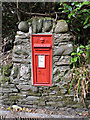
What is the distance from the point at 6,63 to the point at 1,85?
0.51 meters

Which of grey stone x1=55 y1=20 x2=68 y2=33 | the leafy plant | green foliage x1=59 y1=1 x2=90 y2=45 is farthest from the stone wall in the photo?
green foliage x1=59 y1=1 x2=90 y2=45

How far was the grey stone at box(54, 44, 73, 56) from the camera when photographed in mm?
2230

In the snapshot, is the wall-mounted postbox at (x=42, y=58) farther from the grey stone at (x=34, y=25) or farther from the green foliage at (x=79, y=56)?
the green foliage at (x=79, y=56)

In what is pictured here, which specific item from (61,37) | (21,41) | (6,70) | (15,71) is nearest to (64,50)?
(61,37)

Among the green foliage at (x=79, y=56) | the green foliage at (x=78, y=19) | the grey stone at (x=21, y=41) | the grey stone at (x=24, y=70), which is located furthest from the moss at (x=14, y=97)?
the green foliage at (x=78, y=19)

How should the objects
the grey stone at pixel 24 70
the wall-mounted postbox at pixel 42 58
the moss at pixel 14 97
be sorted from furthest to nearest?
1. the moss at pixel 14 97
2. the grey stone at pixel 24 70
3. the wall-mounted postbox at pixel 42 58

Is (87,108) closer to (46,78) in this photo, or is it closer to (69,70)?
(69,70)

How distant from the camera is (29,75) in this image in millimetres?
2363

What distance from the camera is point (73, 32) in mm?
2625

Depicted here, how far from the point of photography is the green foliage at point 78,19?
7.18 ft

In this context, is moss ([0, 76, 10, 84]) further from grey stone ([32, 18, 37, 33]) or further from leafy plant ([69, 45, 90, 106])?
leafy plant ([69, 45, 90, 106])

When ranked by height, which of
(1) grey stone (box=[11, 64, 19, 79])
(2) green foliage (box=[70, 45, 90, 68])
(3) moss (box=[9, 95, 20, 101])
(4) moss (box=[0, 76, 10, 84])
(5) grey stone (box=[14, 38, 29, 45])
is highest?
(5) grey stone (box=[14, 38, 29, 45])

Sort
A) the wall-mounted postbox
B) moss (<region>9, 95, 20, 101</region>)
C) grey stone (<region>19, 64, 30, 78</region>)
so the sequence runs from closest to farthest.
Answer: the wall-mounted postbox, grey stone (<region>19, 64, 30, 78</region>), moss (<region>9, 95, 20, 101</region>)

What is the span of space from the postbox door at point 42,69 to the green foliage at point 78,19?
0.96 metres
